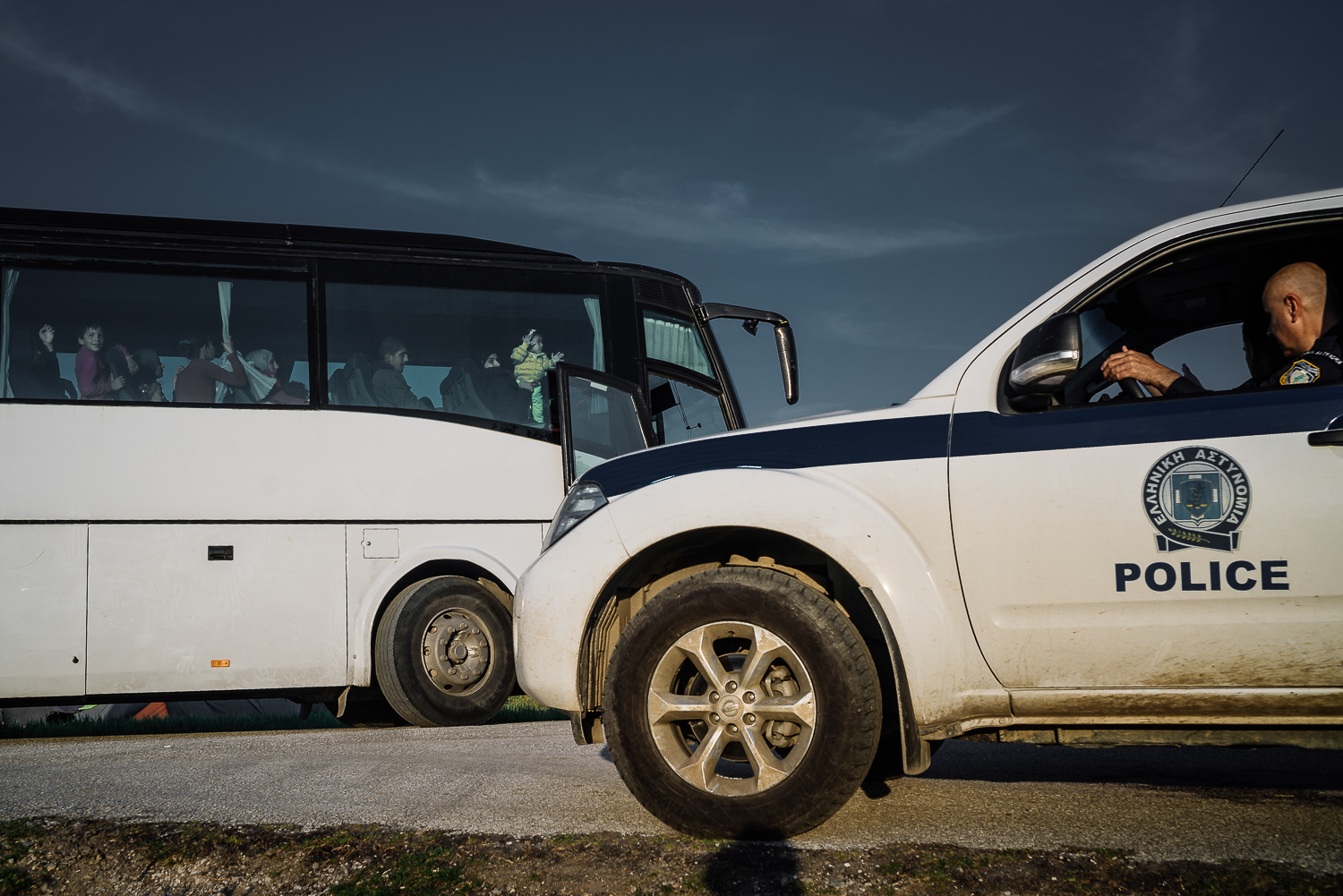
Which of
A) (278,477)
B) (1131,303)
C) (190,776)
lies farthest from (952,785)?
(278,477)

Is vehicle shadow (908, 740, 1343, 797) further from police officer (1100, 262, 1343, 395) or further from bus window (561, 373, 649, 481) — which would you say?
bus window (561, 373, 649, 481)

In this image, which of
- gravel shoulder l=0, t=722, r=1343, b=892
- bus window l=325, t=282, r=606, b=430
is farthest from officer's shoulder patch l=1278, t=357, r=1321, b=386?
bus window l=325, t=282, r=606, b=430

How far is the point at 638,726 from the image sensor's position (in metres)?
3.20

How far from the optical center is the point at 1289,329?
3.20 meters

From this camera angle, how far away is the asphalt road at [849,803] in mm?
3084

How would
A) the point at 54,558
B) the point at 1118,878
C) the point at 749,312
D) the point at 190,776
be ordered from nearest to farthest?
the point at 1118,878
the point at 190,776
the point at 54,558
the point at 749,312

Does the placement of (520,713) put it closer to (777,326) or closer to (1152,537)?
(777,326)

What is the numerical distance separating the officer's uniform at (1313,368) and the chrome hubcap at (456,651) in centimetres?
583

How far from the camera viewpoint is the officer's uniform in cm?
286

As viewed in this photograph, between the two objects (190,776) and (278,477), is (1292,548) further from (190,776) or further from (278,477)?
(278,477)

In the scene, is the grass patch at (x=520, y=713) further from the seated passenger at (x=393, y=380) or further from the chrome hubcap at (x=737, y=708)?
the chrome hubcap at (x=737, y=708)

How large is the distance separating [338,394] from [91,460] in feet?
5.82

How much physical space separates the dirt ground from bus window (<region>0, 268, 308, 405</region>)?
453 centimetres

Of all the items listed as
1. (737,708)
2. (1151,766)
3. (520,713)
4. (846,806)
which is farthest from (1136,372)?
(520,713)
